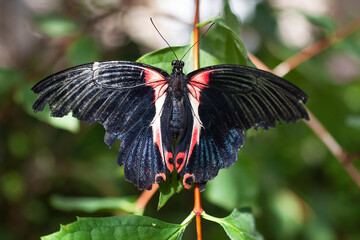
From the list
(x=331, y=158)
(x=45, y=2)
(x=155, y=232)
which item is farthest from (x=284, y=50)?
(x=45, y=2)

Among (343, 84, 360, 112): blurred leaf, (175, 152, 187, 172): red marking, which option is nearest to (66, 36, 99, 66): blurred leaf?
(175, 152, 187, 172): red marking

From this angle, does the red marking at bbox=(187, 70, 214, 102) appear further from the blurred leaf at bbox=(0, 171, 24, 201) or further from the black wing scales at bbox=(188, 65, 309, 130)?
the blurred leaf at bbox=(0, 171, 24, 201)

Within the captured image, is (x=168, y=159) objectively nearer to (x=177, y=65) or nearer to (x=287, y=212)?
(x=177, y=65)

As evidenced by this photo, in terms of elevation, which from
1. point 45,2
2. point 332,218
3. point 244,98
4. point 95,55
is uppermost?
point 45,2

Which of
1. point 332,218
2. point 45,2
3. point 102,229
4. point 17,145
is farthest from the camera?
point 45,2

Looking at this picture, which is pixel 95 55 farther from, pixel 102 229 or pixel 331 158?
pixel 331 158

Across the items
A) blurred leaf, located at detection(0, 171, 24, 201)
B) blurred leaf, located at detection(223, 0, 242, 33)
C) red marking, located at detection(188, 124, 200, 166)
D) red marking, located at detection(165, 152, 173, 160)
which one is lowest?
red marking, located at detection(165, 152, 173, 160)

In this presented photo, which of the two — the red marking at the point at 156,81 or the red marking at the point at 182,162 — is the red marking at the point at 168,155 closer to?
the red marking at the point at 182,162
